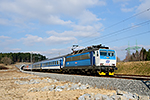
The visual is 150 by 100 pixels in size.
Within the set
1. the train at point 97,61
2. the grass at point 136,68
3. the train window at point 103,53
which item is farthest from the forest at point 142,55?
the train window at point 103,53

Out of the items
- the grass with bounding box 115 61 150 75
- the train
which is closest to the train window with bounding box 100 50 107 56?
the train

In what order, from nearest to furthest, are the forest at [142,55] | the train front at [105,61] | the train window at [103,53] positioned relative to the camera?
the train front at [105,61] < the train window at [103,53] < the forest at [142,55]

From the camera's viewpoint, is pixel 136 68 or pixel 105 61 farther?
pixel 136 68

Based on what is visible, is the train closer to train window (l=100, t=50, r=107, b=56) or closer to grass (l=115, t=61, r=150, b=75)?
train window (l=100, t=50, r=107, b=56)

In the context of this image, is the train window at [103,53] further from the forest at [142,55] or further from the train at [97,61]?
the forest at [142,55]

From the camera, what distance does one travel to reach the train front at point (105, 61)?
19.6m

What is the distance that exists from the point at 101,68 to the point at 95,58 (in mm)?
1676

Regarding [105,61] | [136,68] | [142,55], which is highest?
[142,55]

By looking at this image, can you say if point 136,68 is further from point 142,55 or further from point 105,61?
point 142,55

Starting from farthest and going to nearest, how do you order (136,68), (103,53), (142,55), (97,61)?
(142,55) < (136,68) < (103,53) < (97,61)

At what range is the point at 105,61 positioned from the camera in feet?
65.6

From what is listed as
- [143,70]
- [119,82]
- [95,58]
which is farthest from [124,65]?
[119,82]

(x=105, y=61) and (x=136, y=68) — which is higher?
(x=105, y=61)

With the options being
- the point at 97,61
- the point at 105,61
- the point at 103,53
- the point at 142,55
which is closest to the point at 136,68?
the point at 105,61
